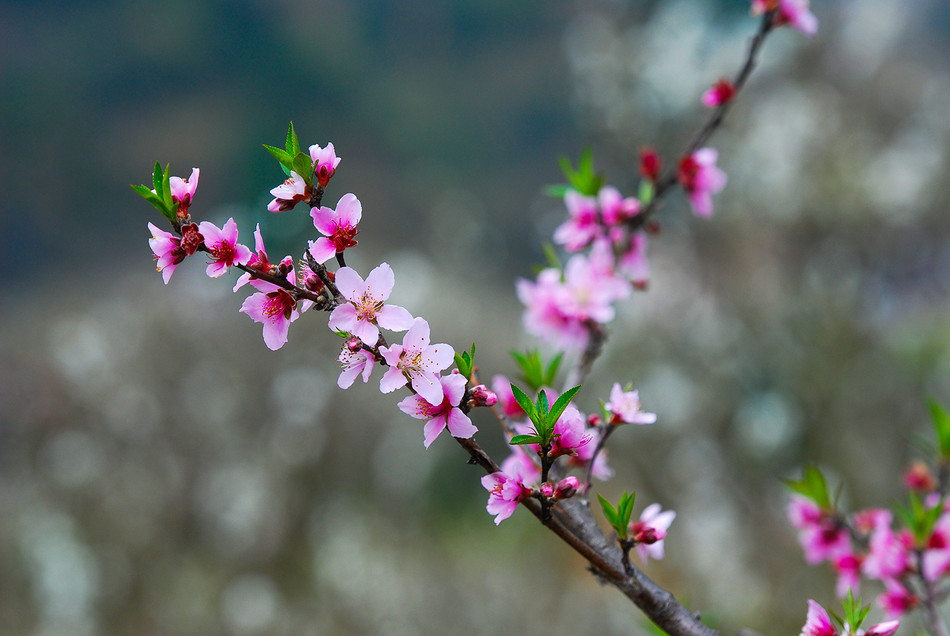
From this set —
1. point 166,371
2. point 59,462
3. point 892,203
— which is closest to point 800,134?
point 892,203

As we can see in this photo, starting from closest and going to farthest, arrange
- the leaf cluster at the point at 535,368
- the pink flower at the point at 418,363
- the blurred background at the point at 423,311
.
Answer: the pink flower at the point at 418,363, the leaf cluster at the point at 535,368, the blurred background at the point at 423,311

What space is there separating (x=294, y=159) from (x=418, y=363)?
0.36 feet

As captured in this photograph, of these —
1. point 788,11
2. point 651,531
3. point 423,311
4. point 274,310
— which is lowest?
point 651,531

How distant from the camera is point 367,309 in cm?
29

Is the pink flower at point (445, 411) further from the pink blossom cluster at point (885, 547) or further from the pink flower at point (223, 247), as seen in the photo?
the pink blossom cluster at point (885, 547)

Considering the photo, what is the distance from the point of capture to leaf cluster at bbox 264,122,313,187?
0.29 m

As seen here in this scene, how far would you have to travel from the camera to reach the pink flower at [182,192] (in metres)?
0.31

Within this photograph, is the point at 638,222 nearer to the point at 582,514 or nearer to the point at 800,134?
the point at 582,514

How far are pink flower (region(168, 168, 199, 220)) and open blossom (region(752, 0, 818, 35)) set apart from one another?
1.66 ft

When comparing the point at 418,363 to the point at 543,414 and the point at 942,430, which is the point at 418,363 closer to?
the point at 543,414

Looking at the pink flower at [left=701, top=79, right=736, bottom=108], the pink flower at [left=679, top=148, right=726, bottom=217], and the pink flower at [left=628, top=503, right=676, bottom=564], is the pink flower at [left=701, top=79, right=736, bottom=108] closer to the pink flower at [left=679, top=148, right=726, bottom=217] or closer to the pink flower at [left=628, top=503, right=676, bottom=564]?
the pink flower at [left=679, top=148, right=726, bottom=217]

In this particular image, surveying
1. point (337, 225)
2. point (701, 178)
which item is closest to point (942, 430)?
point (701, 178)

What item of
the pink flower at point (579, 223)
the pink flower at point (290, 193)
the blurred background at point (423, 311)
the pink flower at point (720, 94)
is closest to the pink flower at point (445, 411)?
the pink flower at point (290, 193)

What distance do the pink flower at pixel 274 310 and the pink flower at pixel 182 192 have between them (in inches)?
2.3
